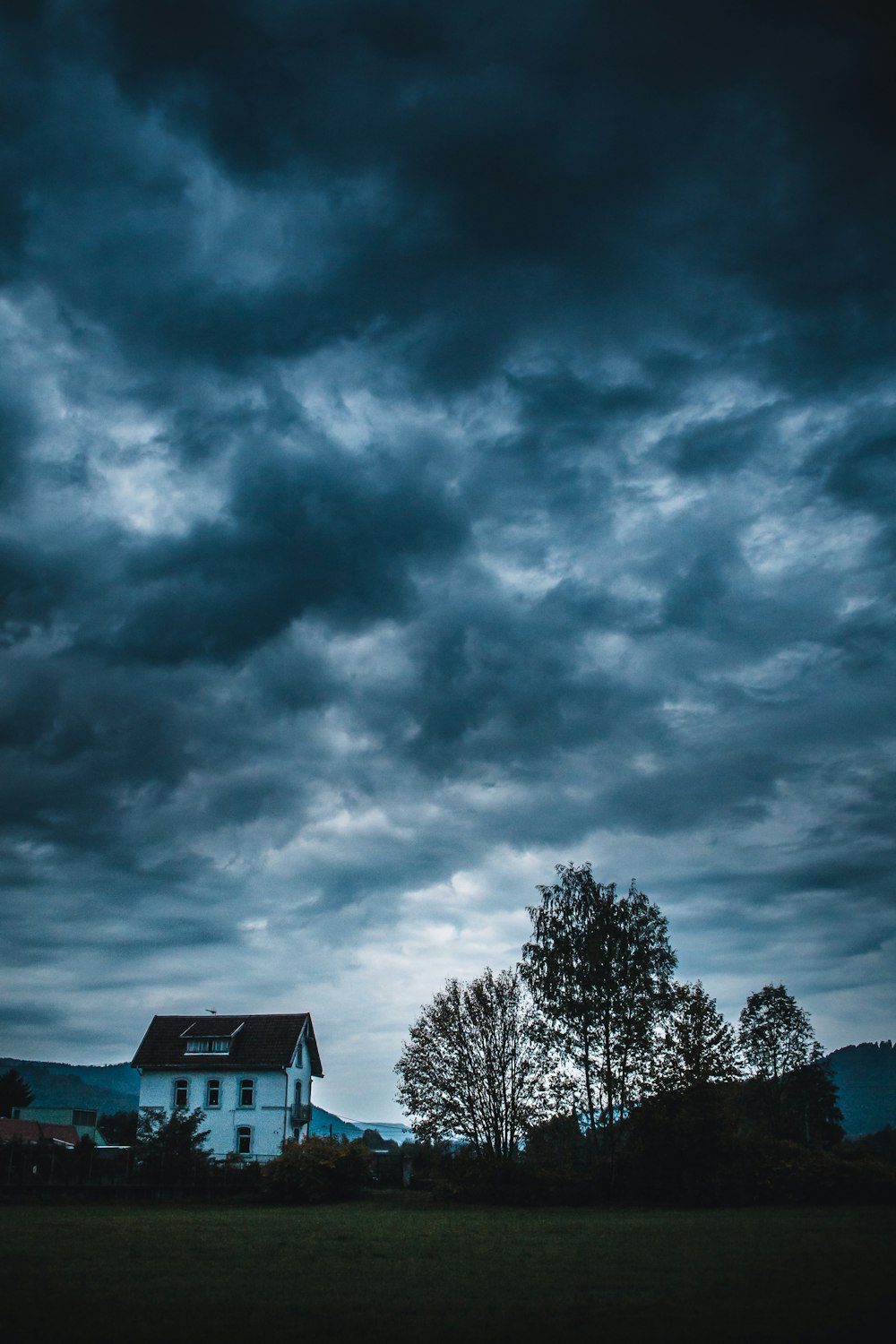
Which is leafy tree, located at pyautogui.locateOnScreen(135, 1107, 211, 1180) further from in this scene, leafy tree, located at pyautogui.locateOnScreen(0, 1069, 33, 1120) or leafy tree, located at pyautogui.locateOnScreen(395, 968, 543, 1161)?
leafy tree, located at pyautogui.locateOnScreen(0, 1069, 33, 1120)

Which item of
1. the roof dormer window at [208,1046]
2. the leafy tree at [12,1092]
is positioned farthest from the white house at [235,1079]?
the leafy tree at [12,1092]

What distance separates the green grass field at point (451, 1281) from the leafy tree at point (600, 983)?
17597mm

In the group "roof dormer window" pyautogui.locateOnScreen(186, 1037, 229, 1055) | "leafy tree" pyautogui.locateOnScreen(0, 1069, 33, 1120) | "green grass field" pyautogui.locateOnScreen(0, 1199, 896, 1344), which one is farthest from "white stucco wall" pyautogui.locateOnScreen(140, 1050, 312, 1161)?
"leafy tree" pyautogui.locateOnScreen(0, 1069, 33, 1120)

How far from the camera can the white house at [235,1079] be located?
187 ft

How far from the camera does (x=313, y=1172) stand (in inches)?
1535

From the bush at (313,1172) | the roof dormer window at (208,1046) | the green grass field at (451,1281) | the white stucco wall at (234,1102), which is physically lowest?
the green grass field at (451,1281)

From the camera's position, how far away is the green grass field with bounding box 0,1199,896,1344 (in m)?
10.1

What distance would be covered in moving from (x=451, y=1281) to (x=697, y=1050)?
2611 cm

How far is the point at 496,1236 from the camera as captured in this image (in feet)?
71.5

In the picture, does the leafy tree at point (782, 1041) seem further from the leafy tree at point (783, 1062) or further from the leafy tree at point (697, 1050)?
the leafy tree at point (697, 1050)

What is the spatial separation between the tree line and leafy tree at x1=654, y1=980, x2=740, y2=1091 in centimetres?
5

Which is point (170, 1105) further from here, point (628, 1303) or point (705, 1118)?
point (628, 1303)

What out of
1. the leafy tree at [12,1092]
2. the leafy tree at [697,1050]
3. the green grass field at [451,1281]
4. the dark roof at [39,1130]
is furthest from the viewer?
the leafy tree at [12,1092]

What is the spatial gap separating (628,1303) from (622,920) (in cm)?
3583
